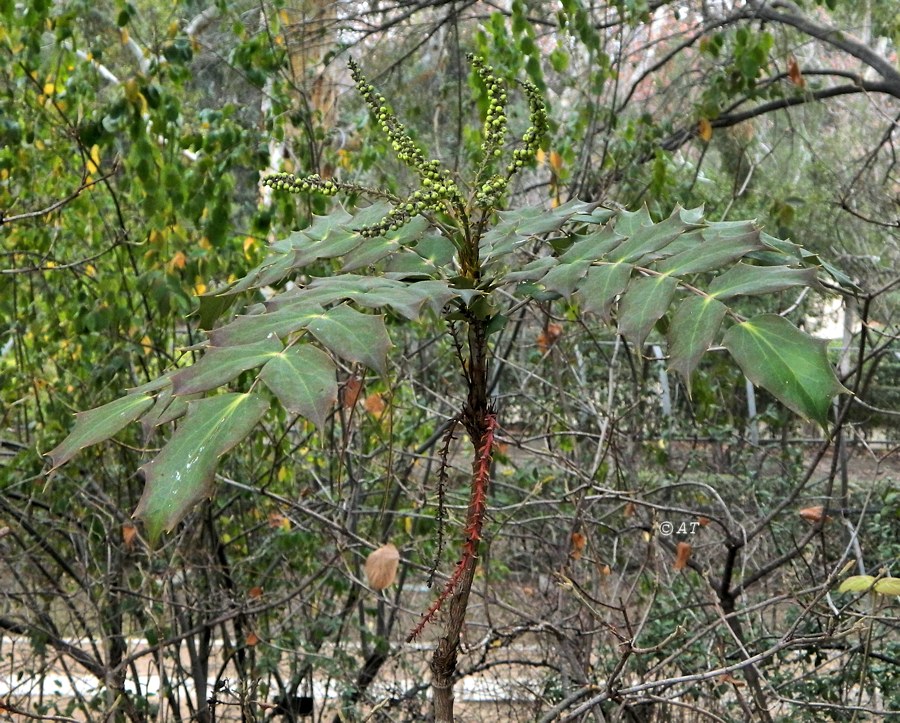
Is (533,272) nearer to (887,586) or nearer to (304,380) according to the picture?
(304,380)

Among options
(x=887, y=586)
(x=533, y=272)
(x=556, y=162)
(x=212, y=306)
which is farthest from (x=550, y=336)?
(x=533, y=272)

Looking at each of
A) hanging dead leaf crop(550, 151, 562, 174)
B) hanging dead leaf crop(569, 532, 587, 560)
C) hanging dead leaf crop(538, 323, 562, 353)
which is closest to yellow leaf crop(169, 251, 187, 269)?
hanging dead leaf crop(538, 323, 562, 353)

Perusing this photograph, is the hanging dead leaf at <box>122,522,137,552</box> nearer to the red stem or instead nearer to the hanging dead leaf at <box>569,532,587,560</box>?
the hanging dead leaf at <box>569,532,587,560</box>

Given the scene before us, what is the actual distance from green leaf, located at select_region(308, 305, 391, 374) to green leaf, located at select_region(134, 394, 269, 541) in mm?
85

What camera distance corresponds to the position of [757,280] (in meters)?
0.93

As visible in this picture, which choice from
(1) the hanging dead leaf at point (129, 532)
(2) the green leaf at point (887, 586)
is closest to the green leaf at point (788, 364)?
(2) the green leaf at point (887, 586)

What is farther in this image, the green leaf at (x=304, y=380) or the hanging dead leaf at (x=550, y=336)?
the hanging dead leaf at (x=550, y=336)

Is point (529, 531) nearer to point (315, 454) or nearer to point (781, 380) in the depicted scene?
point (315, 454)

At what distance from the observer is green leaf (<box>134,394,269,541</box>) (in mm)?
764

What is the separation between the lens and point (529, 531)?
138 inches

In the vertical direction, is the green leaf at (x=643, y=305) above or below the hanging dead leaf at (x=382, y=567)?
below

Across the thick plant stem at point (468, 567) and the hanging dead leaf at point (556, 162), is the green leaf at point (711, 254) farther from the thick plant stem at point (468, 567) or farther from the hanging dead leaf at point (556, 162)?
the hanging dead leaf at point (556, 162)

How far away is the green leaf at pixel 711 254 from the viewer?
0.95 metres

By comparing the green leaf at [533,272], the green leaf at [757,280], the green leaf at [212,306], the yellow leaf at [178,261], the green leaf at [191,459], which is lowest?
the green leaf at [191,459]
